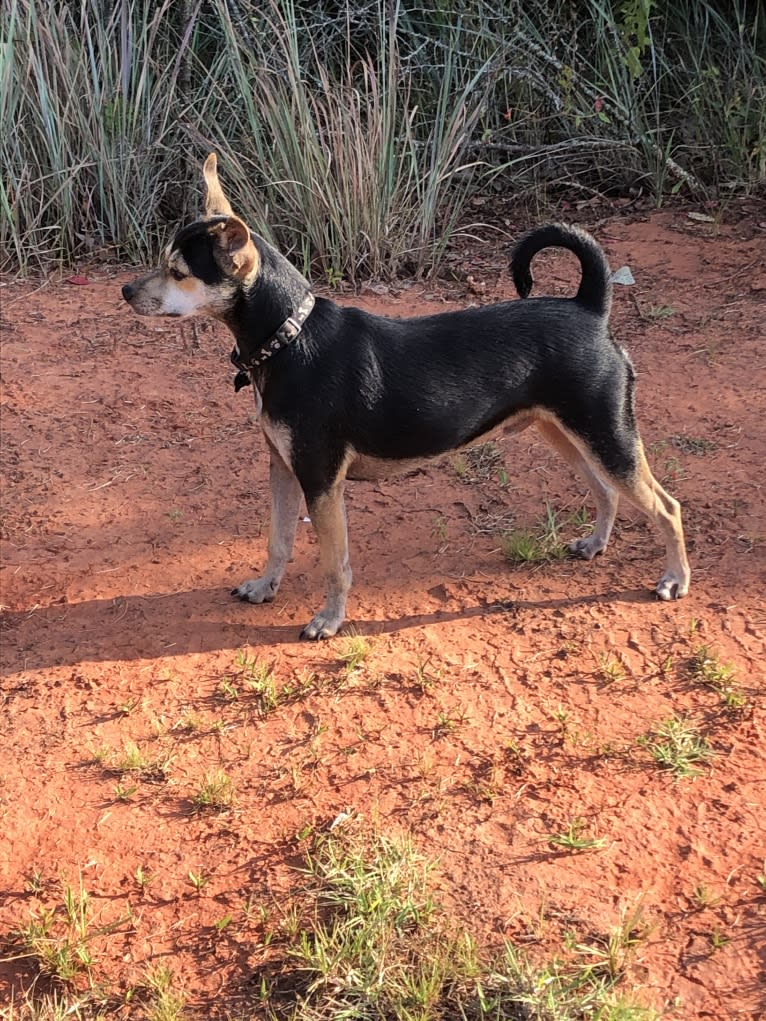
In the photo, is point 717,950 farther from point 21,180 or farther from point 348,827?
point 21,180

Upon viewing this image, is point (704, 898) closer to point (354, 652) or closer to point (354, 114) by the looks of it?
point (354, 652)

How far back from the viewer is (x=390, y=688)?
3.79 meters

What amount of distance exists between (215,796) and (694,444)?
3.04m

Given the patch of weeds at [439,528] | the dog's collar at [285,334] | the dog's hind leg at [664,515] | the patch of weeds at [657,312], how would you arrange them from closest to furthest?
1. the dog's collar at [285,334]
2. the dog's hind leg at [664,515]
3. the patch of weeds at [439,528]
4. the patch of weeds at [657,312]

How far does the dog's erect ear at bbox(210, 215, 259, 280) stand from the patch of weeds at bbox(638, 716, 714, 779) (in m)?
2.07

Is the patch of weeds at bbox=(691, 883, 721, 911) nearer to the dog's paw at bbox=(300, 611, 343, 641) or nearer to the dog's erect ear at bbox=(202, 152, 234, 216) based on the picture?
the dog's paw at bbox=(300, 611, 343, 641)

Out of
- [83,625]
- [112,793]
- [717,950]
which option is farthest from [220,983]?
[83,625]

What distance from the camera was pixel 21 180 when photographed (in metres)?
7.35

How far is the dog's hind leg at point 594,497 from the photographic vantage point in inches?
169

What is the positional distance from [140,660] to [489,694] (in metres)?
1.35

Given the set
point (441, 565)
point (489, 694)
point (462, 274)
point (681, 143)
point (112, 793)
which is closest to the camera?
point (112, 793)

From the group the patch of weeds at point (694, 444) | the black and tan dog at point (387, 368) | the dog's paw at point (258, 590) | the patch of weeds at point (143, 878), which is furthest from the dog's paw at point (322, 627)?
the patch of weeds at point (694, 444)

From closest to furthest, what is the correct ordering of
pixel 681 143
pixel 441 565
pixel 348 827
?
pixel 348 827 → pixel 441 565 → pixel 681 143

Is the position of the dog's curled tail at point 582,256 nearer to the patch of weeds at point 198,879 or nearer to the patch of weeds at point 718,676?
the patch of weeds at point 718,676
